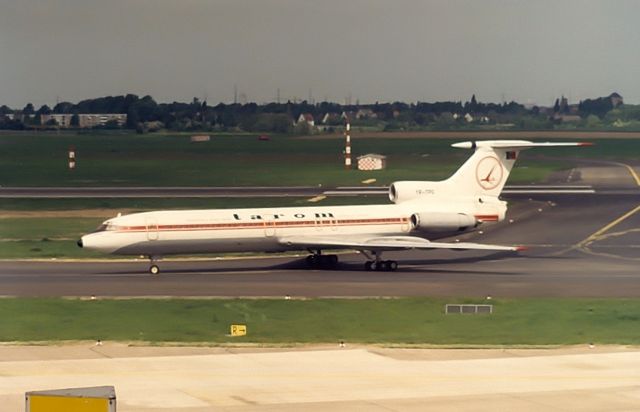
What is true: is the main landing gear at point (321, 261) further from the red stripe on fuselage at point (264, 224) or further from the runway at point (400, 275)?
the red stripe on fuselage at point (264, 224)

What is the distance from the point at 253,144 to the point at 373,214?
7951 cm

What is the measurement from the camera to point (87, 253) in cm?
6725

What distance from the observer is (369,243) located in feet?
200

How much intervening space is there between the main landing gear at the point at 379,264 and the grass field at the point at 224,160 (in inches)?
1906

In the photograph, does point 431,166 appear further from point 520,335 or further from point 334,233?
point 520,335

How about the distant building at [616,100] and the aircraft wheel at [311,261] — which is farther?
the distant building at [616,100]

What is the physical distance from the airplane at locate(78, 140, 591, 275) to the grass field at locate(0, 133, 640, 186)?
1749 inches

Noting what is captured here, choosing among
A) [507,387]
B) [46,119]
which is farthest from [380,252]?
[46,119]

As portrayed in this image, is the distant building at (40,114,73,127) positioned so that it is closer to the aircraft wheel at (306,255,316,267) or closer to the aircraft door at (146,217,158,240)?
the aircraft wheel at (306,255,316,267)

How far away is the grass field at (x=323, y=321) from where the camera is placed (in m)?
42.3

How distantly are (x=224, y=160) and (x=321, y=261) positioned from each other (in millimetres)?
66153

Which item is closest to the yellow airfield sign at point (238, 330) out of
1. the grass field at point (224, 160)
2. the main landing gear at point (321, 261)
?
the main landing gear at point (321, 261)

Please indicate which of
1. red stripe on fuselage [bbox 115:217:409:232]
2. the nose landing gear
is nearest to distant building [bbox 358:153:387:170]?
red stripe on fuselage [bbox 115:217:409:232]

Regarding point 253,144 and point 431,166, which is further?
point 253,144
